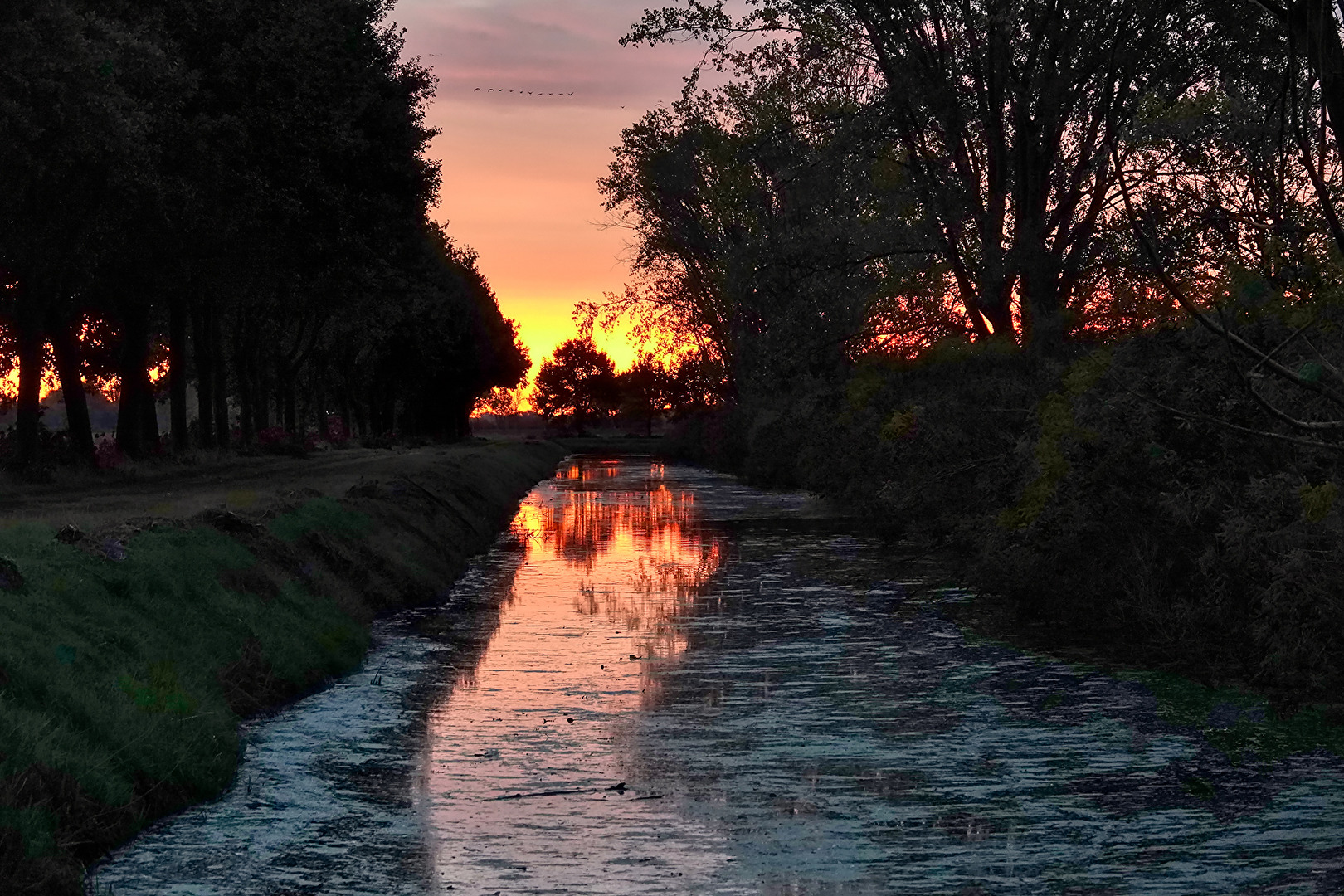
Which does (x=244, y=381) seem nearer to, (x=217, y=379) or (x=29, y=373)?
(x=217, y=379)

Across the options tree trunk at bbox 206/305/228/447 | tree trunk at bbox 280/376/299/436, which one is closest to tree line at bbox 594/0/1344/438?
tree trunk at bbox 206/305/228/447

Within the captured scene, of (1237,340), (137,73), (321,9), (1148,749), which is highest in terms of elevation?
(321,9)

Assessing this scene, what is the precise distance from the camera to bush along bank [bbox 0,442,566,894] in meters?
10.6

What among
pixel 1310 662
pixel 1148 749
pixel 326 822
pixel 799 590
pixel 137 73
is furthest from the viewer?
pixel 137 73

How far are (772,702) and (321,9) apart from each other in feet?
92.6

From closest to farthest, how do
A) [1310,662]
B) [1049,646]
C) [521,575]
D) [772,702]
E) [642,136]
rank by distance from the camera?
[1310,662] → [772,702] → [1049,646] → [521,575] → [642,136]

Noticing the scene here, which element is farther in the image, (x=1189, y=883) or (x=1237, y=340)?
(x=1189, y=883)

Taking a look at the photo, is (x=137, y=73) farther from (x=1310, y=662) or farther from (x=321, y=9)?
(x=1310, y=662)

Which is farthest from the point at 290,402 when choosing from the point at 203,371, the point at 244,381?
the point at 203,371

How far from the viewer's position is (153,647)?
584 inches

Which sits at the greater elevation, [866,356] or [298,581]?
[866,356]

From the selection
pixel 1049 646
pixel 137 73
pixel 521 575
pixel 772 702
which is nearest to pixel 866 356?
pixel 521 575

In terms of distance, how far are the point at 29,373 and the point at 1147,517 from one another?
26.6 metres

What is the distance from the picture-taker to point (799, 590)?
26.8 m
